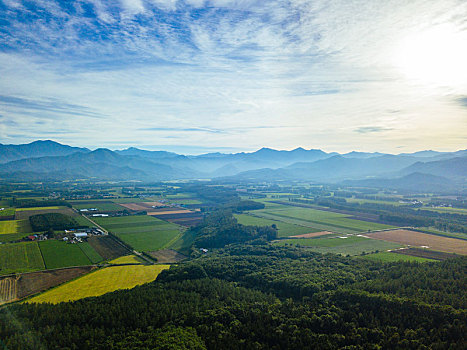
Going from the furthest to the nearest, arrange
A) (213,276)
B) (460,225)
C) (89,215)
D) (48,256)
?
(89,215) → (460,225) → (48,256) → (213,276)

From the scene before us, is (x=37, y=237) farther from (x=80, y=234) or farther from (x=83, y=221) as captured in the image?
(x=83, y=221)

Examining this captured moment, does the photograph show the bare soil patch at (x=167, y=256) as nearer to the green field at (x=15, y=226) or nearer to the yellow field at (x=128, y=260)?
the yellow field at (x=128, y=260)

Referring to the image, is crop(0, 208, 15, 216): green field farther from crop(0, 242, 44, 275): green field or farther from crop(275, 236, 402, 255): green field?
crop(275, 236, 402, 255): green field

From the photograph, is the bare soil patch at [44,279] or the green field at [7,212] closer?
the bare soil patch at [44,279]

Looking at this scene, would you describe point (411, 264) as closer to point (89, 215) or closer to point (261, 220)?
point (261, 220)

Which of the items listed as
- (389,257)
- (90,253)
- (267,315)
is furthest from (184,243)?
(267,315)

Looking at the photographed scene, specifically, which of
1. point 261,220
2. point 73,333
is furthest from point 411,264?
point 261,220

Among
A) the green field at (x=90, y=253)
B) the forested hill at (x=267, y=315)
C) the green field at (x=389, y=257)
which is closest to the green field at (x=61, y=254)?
the green field at (x=90, y=253)
